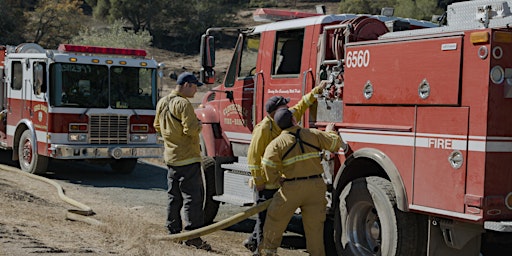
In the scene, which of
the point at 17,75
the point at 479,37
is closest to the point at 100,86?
the point at 17,75

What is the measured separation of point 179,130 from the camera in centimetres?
815

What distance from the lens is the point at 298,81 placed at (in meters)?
8.29

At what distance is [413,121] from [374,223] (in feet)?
3.95

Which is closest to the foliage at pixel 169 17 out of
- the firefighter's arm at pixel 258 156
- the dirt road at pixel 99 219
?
the dirt road at pixel 99 219

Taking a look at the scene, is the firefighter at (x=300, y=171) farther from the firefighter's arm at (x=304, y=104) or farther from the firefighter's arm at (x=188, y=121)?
the firefighter's arm at (x=188, y=121)

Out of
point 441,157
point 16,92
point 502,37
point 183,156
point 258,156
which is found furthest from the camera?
point 16,92

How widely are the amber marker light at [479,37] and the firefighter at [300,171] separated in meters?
1.71

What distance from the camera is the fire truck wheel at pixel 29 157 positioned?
14.3 m

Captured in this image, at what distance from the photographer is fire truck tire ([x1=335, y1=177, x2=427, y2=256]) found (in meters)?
6.62

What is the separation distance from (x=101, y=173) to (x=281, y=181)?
910 centimetres

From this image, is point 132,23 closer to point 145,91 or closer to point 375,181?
point 145,91

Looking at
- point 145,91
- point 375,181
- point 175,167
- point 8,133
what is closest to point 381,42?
point 375,181

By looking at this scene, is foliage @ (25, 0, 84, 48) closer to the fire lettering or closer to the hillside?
the hillside

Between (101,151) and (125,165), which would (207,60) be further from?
(125,165)
